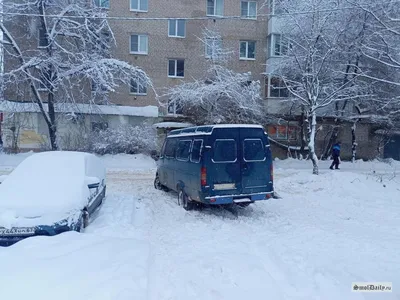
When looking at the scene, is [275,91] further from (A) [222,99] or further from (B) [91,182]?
(B) [91,182]

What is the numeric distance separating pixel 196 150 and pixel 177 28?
2286 cm

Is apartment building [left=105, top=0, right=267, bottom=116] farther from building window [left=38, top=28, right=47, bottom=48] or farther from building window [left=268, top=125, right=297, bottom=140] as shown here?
building window [left=38, top=28, right=47, bottom=48]

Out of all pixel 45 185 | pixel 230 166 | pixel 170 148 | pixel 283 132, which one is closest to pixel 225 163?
pixel 230 166

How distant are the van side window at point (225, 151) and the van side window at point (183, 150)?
1.32 meters

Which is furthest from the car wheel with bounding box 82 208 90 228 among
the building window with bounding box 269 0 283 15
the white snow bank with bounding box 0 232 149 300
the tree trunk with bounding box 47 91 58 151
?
the building window with bounding box 269 0 283 15

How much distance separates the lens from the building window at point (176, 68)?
29875mm

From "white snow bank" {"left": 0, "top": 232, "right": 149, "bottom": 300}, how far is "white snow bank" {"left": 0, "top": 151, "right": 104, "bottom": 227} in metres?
0.53

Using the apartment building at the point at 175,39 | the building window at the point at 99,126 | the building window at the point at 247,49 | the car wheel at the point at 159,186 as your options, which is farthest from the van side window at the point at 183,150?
the building window at the point at 247,49

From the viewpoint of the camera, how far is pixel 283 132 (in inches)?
1130

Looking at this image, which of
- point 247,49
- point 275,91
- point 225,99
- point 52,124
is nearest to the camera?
point 52,124

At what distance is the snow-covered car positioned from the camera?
622 centimetres

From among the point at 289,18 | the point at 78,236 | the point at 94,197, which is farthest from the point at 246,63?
the point at 78,236

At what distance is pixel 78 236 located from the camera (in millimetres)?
6340

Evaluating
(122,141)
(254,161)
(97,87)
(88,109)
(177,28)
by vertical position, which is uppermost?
(177,28)
